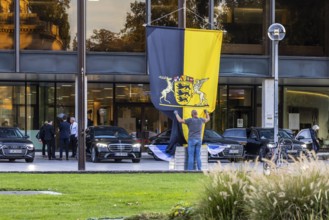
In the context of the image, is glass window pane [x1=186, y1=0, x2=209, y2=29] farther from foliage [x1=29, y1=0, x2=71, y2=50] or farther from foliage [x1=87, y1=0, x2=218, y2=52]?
foliage [x1=29, y1=0, x2=71, y2=50]

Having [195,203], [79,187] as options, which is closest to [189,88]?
[79,187]

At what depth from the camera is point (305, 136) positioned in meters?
34.1

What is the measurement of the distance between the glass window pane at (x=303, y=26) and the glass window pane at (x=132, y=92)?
744cm

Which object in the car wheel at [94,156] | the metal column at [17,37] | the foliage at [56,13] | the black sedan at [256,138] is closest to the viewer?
the car wheel at [94,156]

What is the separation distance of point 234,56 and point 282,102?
645 centimetres

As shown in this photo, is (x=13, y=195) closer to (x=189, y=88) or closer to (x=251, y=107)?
(x=189, y=88)

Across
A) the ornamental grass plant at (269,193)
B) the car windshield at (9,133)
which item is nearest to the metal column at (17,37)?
the car windshield at (9,133)

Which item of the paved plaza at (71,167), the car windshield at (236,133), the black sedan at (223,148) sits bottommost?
the paved plaza at (71,167)

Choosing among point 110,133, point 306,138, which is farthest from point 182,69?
point 306,138

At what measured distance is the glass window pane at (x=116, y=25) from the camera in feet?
118

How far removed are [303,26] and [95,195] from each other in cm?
2611

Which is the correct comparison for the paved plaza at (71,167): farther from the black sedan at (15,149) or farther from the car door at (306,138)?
the car door at (306,138)

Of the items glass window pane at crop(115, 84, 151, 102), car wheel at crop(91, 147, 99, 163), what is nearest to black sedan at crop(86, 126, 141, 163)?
car wheel at crop(91, 147, 99, 163)

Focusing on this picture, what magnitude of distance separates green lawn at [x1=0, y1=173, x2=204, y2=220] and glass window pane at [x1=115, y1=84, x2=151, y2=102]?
62.9 ft
